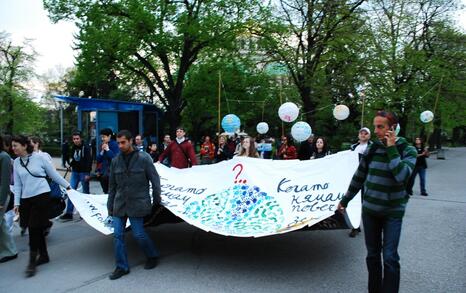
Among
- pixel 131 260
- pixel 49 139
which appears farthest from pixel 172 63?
pixel 49 139

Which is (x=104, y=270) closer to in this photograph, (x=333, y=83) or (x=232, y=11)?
(x=232, y=11)

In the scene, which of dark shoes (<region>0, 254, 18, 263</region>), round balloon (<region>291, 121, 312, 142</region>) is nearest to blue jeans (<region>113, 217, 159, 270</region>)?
dark shoes (<region>0, 254, 18, 263</region>)

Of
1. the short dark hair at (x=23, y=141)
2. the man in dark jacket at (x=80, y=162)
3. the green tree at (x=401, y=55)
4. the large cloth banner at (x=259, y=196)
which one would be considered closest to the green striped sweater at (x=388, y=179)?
the large cloth banner at (x=259, y=196)

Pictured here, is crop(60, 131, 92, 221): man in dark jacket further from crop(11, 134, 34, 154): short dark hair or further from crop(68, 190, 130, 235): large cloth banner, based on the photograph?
crop(11, 134, 34, 154): short dark hair

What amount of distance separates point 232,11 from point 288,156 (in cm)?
1140

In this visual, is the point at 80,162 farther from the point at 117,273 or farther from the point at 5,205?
the point at 117,273

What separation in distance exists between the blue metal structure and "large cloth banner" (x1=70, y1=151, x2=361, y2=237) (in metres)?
11.1

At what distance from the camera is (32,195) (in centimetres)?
561

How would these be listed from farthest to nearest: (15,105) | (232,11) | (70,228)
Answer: (15,105) < (232,11) < (70,228)

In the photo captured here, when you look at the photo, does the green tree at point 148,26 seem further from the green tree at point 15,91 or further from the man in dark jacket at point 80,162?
the green tree at point 15,91

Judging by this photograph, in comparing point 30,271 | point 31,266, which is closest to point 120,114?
point 31,266

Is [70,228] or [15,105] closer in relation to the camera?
[70,228]

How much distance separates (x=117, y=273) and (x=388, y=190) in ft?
11.4

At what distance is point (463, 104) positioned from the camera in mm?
25281
